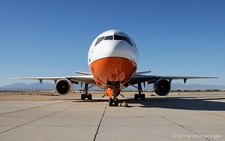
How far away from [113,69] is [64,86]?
8.65 metres

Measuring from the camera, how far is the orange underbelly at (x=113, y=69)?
13.0 m

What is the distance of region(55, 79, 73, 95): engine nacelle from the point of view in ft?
67.8

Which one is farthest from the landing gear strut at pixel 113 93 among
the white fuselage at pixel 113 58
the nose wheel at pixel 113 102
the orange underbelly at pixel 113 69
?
the orange underbelly at pixel 113 69

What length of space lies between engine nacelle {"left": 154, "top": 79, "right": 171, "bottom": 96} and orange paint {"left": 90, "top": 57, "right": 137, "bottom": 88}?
5863 millimetres

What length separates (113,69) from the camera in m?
13.4

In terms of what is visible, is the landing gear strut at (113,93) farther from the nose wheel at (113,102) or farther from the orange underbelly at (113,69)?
the orange underbelly at (113,69)

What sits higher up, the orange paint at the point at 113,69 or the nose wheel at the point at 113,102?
the orange paint at the point at 113,69

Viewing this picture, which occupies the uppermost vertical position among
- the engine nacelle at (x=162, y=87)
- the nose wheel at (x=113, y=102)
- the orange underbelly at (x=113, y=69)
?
the orange underbelly at (x=113, y=69)

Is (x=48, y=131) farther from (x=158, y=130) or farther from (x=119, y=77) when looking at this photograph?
(x=119, y=77)

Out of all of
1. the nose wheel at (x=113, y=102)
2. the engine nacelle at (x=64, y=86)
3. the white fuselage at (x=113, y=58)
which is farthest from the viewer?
the engine nacelle at (x=64, y=86)

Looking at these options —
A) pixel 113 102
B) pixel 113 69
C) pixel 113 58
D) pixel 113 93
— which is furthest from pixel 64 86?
pixel 113 58

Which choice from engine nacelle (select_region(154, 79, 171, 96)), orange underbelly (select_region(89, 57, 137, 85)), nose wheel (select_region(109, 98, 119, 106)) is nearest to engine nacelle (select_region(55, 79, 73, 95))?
orange underbelly (select_region(89, 57, 137, 85))

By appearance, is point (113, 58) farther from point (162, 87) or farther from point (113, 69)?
point (162, 87)

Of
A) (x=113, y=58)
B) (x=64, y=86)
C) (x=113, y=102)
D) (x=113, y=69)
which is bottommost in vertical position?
(x=113, y=102)
